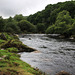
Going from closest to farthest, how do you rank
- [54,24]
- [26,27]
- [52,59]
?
[52,59] < [54,24] < [26,27]

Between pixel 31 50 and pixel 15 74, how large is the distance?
13.8 metres

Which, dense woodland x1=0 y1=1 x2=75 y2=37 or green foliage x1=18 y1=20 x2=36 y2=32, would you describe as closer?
dense woodland x1=0 y1=1 x2=75 y2=37

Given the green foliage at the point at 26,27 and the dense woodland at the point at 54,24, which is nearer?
the dense woodland at the point at 54,24

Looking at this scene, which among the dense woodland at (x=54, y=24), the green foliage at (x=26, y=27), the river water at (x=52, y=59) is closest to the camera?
the river water at (x=52, y=59)

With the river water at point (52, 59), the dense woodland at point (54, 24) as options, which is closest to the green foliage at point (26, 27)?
the dense woodland at point (54, 24)

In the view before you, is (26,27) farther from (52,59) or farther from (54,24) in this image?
(52,59)

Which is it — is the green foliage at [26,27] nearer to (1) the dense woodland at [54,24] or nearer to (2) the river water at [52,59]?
(1) the dense woodland at [54,24]

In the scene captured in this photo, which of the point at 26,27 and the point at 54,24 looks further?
the point at 26,27

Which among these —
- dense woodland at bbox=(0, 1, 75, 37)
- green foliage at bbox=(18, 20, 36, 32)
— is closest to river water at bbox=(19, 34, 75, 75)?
dense woodland at bbox=(0, 1, 75, 37)

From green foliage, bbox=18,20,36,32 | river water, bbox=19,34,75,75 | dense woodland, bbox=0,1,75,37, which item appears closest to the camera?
river water, bbox=19,34,75,75

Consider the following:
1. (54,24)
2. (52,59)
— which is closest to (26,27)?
(54,24)

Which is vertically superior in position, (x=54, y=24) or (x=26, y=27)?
(x=26, y=27)

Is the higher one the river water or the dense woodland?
the dense woodland

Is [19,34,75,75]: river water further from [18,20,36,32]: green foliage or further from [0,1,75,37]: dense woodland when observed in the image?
[18,20,36,32]: green foliage
